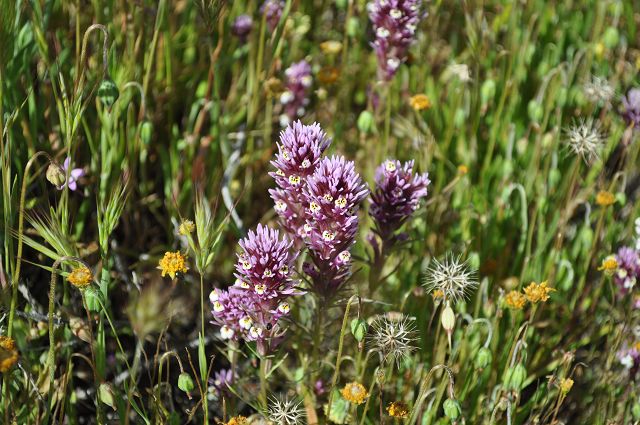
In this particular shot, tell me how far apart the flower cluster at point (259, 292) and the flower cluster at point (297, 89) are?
121 cm

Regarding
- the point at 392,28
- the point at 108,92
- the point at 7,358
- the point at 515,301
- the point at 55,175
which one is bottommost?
the point at 515,301

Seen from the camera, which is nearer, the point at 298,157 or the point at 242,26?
the point at 298,157

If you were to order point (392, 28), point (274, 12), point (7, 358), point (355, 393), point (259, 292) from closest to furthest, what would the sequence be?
point (7, 358) → point (259, 292) → point (355, 393) → point (392, 28) → point (274, 12)

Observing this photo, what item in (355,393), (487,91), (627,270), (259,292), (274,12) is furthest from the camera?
(274,12)

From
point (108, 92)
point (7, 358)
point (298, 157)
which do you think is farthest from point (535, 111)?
point (7, 358)

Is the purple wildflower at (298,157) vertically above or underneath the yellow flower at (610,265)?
above

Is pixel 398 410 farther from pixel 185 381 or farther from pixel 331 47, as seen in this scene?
pixel 331 47

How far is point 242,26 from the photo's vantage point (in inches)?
118

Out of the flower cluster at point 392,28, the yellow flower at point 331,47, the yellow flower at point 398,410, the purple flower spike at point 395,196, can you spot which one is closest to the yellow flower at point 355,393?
the yellow flower at point 398,410

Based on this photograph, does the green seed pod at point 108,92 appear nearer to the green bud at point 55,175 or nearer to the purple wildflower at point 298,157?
the green bud at point 55,175

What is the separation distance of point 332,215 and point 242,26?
1.47 m

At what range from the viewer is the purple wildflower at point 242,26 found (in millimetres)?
3006

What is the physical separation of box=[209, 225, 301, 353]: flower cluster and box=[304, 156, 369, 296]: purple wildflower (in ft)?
0.32

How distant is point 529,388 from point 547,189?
2.54 ft
